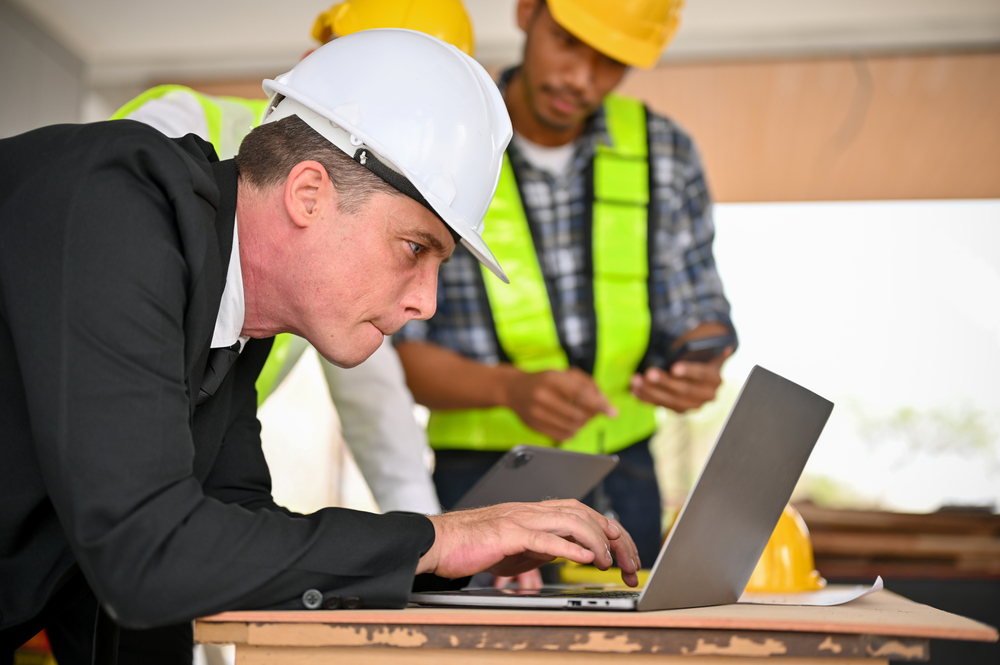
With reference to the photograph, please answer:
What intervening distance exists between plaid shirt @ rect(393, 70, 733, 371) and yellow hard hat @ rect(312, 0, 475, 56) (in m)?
0.54

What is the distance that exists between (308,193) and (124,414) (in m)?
0.44

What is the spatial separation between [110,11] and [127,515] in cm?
415

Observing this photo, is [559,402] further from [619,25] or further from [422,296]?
[619,25]

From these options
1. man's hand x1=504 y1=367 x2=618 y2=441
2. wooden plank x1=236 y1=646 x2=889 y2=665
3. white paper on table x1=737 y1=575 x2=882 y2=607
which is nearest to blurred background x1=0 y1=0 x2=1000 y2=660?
man's hand x1=504 y1=367 x2=618 y2=441

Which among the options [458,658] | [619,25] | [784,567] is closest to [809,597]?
[784,567]

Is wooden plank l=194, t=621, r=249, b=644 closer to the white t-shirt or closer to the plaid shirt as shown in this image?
the plaid shirt

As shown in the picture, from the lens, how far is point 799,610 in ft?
3.59

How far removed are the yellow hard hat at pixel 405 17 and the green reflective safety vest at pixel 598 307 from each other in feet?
1.66

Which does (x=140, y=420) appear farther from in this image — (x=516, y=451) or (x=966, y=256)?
(x=966, y=256)

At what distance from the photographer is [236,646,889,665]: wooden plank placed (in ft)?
3.03

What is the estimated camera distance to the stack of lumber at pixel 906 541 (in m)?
4.36

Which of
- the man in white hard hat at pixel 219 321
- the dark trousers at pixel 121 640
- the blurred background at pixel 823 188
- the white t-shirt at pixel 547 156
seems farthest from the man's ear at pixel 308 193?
the blurred background at pixel 823 188

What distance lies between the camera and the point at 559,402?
7.52 feet

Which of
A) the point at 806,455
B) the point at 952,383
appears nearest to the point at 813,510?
the point at 952,383
